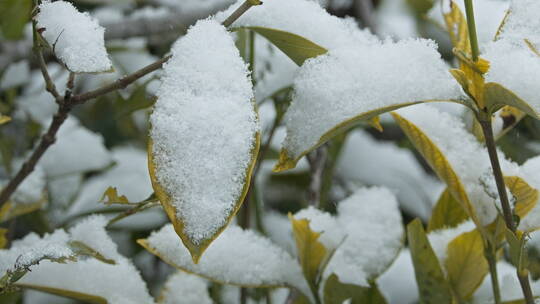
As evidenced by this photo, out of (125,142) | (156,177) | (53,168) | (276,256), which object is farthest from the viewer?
(125,142)

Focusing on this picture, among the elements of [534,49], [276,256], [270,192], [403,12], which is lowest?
[270,192]

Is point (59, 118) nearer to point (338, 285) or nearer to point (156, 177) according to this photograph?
point (156, 177)

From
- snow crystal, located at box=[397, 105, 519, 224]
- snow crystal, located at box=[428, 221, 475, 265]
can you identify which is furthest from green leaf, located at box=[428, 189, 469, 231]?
snow crystal, located at box=[397, 105, 519, 224]

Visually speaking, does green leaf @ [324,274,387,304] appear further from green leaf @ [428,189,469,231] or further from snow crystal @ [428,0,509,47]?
snow crystal @ [428,0,509,47]

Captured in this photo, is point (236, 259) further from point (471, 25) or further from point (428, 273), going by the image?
point (471, 25)

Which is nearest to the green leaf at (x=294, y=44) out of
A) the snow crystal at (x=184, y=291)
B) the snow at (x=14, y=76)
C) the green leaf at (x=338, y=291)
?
the green leaf at (x=338, y=291)

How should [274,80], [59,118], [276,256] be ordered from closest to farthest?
[59,118]
[276,256]
[274,80]

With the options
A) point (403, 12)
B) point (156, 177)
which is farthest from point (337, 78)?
point (403, 12)

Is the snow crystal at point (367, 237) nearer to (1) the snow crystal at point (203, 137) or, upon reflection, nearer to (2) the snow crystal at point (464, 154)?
(2) the snow crystal at point (464, 154)
